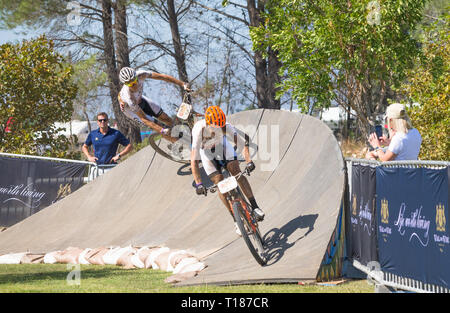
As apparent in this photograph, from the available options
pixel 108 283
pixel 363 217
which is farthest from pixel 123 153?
pixel 363 217

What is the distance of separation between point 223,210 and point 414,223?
4.61 m

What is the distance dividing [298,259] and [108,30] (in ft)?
70.7

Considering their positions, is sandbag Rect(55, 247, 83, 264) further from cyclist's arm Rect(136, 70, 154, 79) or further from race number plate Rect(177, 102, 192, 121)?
cyclist's arm Rect(136, 70, 154, 79)

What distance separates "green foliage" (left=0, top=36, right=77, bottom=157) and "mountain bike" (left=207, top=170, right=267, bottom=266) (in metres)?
11.6

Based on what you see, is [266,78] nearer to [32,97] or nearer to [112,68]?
[112,68]

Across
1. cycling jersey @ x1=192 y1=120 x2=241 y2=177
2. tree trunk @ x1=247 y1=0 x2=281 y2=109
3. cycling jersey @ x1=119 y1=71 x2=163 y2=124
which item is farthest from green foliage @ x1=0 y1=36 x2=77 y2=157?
cycling jersey @ x1=192 y1=120 x2=241 y2=177

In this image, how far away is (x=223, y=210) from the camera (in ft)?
35.9

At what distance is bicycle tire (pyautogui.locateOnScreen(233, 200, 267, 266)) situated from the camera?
7695 mm

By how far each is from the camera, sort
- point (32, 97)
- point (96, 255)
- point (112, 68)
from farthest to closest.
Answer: point (112, 68), point (32, 97), point (96, 255)

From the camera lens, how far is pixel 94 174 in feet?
49.3

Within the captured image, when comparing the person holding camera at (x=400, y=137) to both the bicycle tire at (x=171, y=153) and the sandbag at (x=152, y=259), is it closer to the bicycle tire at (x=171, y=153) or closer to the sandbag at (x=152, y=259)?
the sandbag at (x=152, y=259)

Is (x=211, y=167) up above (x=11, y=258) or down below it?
above
